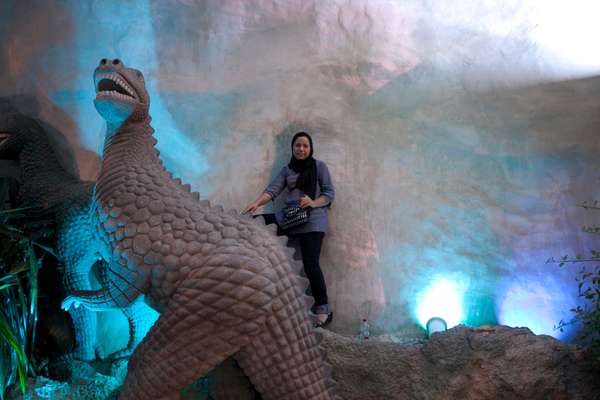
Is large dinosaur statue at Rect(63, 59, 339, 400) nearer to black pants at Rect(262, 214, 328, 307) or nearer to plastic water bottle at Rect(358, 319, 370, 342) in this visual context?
black pants at Rect(262, 214, 328, 307)

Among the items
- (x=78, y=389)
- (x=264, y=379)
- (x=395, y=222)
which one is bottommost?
(x=78, y=389)

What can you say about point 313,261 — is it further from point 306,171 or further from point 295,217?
point 306,171

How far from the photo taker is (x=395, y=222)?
305 cm

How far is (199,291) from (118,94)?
1169 mm

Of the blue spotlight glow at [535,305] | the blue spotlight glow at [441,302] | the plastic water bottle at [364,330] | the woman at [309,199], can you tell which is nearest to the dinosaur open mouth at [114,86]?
the woman at [309,199]

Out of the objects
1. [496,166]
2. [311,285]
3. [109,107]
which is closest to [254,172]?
[311,285]

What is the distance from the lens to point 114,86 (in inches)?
94.0

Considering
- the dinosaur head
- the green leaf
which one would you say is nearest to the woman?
the dinosaur head

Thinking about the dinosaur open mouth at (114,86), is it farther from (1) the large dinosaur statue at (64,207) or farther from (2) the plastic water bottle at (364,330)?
(2) the plastic water bottle at (364,330)

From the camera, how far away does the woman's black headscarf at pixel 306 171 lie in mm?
3000

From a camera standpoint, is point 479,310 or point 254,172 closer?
point 479,310

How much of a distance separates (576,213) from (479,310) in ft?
2.64

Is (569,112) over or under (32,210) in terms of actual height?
over

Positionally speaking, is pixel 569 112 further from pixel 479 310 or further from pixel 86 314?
pixel 86 314
